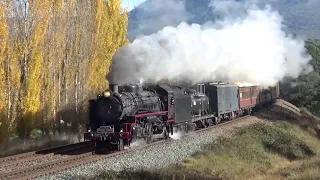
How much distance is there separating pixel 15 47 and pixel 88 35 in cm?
658

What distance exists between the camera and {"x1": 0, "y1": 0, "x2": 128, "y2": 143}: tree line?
19.6 metres

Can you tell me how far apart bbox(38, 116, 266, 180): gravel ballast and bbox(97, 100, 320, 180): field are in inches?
25.8

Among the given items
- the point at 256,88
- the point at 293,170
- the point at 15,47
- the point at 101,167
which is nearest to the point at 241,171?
the point at 293,170

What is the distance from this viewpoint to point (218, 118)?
28859 millimetres

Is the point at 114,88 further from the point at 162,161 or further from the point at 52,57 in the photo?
the point at 52,57

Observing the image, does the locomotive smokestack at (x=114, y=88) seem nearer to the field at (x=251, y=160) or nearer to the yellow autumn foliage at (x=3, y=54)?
the field at (x=251, y=160)

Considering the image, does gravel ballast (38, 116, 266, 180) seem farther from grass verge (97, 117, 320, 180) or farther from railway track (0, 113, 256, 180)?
grass verge (97, 117, 320, 180)

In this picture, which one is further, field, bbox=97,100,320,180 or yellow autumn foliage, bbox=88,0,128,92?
yellow autumn foliage, bbox=88,0,128,92

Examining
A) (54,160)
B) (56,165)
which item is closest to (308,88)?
(54,160)

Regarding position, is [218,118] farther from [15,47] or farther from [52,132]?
[15,47]

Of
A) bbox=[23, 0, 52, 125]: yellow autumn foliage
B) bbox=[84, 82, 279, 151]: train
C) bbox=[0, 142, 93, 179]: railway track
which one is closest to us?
bbox=[0, 142, 93, 179]: railway track

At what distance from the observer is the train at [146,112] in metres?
17.3

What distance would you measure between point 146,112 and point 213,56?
9.35 meters

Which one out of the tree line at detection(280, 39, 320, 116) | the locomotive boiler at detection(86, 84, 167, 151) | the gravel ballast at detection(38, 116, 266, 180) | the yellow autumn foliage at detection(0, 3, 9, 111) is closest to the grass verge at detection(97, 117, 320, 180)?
the gravel ballast at detection(38, 116, 266, 180)
